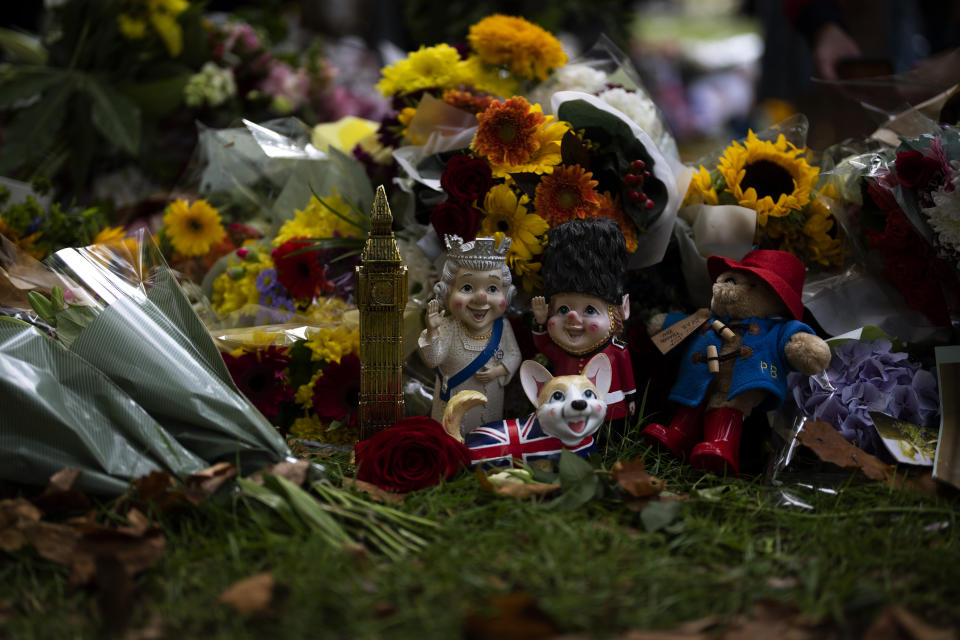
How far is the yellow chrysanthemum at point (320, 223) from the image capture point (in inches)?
86.6

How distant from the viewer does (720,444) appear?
5.54 feet

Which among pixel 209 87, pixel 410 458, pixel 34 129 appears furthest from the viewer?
pixel 209 87

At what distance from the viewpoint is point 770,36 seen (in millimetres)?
4906

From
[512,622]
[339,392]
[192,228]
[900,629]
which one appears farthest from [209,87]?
[900,629]

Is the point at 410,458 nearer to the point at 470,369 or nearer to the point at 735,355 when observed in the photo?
the point at 470,369

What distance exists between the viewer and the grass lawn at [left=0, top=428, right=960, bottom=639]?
1.11m

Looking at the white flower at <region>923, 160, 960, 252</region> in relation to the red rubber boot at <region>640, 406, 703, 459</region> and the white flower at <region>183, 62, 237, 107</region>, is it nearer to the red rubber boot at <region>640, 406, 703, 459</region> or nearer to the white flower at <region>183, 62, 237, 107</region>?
the red rubber boot at <region>640, 406, 703, 459</region>

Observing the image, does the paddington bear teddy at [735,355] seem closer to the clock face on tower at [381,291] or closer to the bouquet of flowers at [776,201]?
the bouquet of flowers at [776,201]

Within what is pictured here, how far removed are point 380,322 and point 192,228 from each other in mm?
1005

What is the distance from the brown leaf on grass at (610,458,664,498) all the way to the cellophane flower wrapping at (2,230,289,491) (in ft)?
2.19

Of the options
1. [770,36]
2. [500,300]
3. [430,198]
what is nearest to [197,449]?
[500,300]

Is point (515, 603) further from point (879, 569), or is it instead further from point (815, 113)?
point (815, 113)

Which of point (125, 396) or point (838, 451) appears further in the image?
point (838, 451)

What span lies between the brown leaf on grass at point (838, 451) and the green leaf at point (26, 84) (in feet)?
9.63
